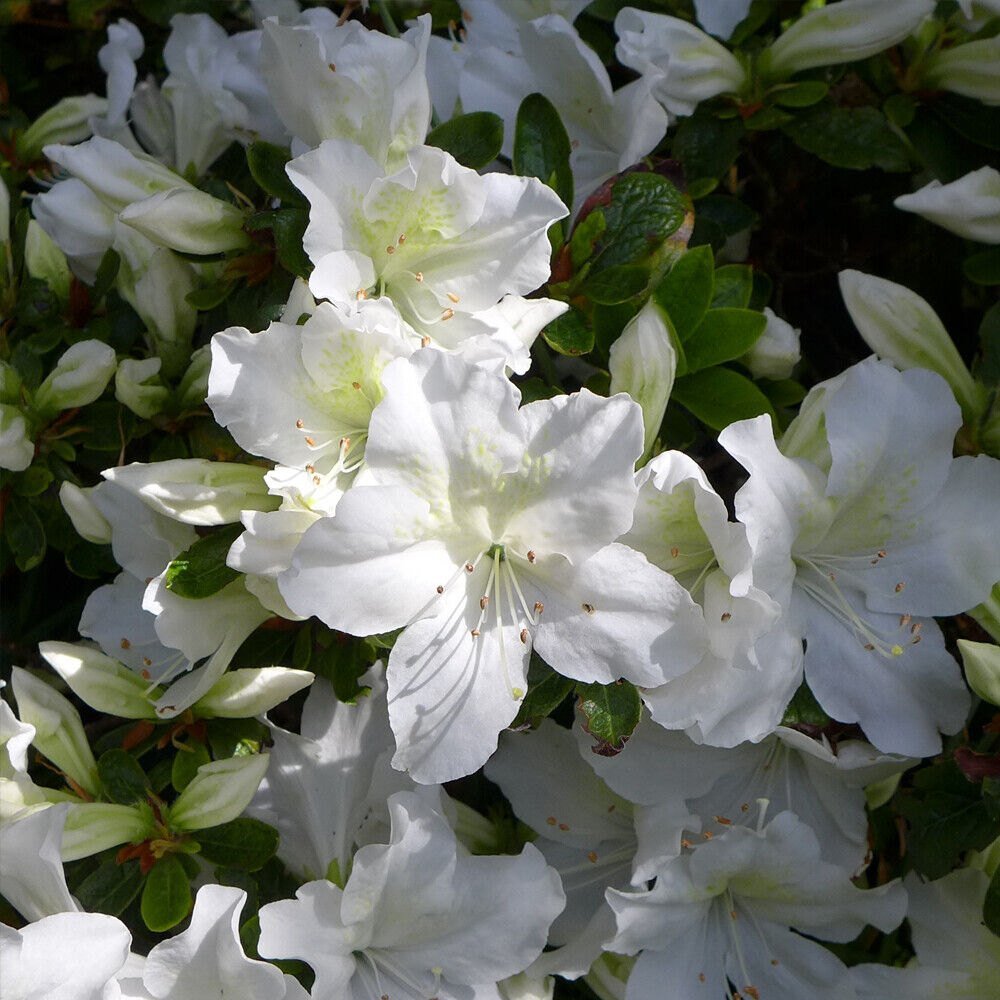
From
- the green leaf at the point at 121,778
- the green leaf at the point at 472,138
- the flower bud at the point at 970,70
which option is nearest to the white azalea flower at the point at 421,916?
the green leaf at the point at 121,778

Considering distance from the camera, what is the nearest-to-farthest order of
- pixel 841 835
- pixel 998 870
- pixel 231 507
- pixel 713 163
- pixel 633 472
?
pixel 633 472 → pixel 231 507 → pixel 998 870 → pixel 841 835 → pixel 713 163

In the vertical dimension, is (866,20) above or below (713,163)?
above

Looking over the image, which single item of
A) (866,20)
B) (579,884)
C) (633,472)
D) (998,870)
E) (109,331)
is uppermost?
(866,20)

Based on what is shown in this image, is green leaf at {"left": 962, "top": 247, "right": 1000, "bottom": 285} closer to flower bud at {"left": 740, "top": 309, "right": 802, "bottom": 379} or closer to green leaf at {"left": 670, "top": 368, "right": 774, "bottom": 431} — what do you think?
flower bud at {"left": 740, "top": 309, "right": 802, "bottom": 379}

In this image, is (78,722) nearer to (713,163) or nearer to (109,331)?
(109,331)

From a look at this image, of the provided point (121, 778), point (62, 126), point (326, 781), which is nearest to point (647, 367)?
point (326, 781)

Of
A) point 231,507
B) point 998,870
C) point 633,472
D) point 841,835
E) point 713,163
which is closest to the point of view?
point 633,472

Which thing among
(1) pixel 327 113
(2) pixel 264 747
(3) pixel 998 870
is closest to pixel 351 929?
(2) pixel 264 747
